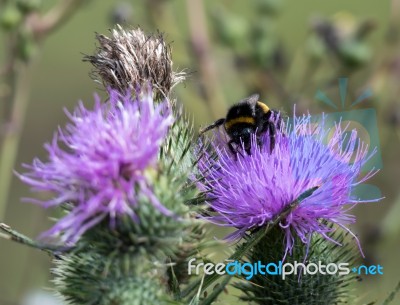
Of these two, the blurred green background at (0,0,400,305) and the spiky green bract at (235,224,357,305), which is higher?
the blurred green background at (0,0,400,305)

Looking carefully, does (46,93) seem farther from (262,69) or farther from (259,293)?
(259,293)

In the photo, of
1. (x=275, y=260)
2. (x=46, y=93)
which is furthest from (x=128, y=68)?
(x=46, y=93)

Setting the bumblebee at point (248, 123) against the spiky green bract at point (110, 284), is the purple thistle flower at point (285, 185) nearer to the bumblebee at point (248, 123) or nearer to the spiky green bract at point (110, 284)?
the bumblebee at point (248, 123)

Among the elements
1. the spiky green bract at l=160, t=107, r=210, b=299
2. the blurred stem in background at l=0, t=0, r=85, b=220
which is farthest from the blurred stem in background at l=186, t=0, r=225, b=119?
the spiky green bract at l=160, t=107, r=210, b=299

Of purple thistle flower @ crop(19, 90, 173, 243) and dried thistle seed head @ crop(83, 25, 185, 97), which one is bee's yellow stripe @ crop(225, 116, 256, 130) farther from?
purple thistle flower @ crop(19, 90, 173, 243)

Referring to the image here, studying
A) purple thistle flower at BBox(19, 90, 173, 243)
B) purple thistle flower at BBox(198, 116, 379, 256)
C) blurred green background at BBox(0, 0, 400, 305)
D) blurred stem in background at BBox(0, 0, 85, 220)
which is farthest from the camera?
blurred green background at BBox(0, 0, 400, 305)

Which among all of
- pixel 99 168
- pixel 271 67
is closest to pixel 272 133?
pixel 99 168
